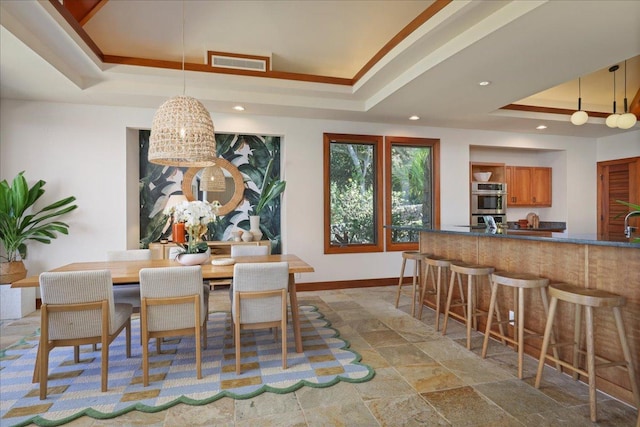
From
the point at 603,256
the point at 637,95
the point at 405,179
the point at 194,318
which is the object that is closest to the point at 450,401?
the point at 603,256

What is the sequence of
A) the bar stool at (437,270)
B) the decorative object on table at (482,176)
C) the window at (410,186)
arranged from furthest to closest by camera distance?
the decorative object on table at (482,176)
the window at (410,186)
the bar stool at (437,270)

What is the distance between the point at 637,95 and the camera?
5.34 meters

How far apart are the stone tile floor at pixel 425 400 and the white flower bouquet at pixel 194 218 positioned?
137 centimetres

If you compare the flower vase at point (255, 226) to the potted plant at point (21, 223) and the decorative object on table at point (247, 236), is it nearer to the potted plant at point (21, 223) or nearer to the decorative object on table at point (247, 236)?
the decorative object on table at point (247, 236)

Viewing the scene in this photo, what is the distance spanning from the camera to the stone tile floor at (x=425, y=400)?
1977 mm

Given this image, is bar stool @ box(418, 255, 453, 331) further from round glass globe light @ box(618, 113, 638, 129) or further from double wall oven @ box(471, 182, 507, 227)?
round glass globe light @ box(618, 113, 638, 129)

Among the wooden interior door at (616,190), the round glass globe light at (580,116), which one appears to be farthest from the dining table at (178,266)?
the wooden interior door at (616,190)

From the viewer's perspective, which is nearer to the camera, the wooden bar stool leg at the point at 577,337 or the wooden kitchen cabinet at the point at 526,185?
the wooden bar stool leg at the point at 577,337

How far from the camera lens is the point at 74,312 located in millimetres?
2234

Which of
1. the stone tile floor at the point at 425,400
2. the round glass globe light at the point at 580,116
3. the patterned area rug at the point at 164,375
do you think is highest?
the round glass globe light at the point at 580,116

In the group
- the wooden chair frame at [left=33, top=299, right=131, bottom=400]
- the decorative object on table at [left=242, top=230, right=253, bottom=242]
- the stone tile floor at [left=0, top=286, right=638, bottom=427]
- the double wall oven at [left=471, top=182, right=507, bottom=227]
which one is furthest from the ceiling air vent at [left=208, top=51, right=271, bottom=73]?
the double wall oven at [left=471, top=182, right=507, bottom=227]

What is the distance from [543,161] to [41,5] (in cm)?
820

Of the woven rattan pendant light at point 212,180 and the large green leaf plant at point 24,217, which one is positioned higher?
the woven rattan pendant light at point 212,180

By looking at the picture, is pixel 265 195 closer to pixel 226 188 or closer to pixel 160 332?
pixel 226 188
